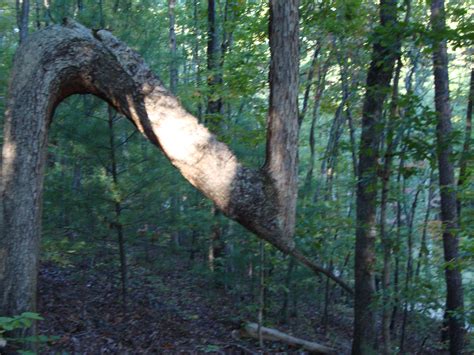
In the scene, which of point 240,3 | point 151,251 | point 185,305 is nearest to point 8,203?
point 151,251

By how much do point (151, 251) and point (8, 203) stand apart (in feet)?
14.3

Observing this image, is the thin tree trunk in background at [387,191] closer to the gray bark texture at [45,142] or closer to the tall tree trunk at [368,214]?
the tall tree trunk at [368,214]

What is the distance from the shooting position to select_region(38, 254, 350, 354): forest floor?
7406mm

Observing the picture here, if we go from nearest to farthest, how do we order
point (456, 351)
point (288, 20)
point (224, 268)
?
point (288, 20) < point (456, 351) < point (224, 268)

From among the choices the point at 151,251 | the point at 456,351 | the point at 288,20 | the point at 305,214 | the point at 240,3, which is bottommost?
the point at 456,351

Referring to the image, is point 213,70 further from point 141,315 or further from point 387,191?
point 141,315

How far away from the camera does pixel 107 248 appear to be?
8.72m

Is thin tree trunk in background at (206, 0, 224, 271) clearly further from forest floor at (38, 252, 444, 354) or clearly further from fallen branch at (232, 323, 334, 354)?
fallen branch at (232, 323, 334, 354)

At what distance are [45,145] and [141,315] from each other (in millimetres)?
4873

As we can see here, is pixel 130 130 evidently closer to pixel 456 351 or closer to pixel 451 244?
pixel 451 244

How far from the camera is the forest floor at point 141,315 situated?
7.41 m

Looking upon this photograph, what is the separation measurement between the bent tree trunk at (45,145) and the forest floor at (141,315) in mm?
2095

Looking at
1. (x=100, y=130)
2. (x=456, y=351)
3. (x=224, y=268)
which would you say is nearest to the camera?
(x=100, y=130)

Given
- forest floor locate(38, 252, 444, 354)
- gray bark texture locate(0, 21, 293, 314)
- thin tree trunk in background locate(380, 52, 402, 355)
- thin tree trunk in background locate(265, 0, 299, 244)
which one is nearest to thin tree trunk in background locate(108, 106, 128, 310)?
forest floor locate(38, 252, 444, 354)
